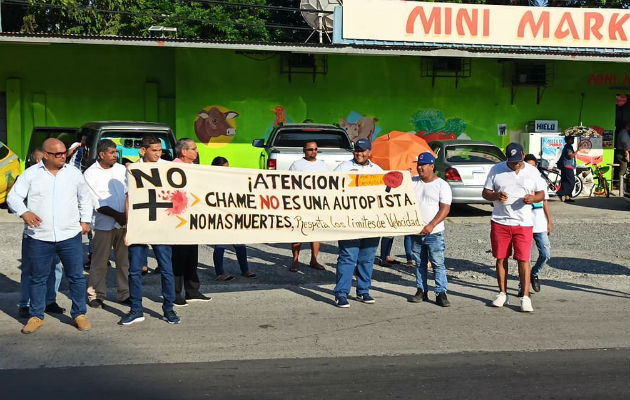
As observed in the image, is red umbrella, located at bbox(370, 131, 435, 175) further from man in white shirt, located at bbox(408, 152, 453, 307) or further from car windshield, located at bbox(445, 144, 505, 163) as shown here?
man in white shirt, located at bbox(408, 152, 453, 307)

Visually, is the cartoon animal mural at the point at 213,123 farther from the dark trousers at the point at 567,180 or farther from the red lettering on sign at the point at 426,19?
the dark trousers at the point at 567,180

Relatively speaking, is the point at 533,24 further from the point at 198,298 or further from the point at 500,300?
the point at 198,298

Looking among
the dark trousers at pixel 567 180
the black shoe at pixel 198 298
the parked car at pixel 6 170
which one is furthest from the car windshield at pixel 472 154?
the parked car at pixel 6 170

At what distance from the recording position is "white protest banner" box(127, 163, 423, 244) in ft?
27.1

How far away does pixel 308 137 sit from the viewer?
16.2 metres

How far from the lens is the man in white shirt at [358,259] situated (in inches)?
354

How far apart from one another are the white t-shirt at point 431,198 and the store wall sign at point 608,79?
48.7 feet

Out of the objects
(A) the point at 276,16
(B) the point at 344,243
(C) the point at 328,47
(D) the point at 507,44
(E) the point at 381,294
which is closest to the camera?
(B) the point at 344,243

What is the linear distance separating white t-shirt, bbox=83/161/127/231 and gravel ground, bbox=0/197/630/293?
1.86m

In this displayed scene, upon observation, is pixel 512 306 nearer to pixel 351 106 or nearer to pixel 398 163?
pixel 398 163

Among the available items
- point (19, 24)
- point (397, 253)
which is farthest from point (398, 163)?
point (19, 24)

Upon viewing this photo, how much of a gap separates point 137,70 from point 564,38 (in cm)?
1107

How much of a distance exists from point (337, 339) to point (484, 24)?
46.8 feet

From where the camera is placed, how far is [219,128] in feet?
68.0
